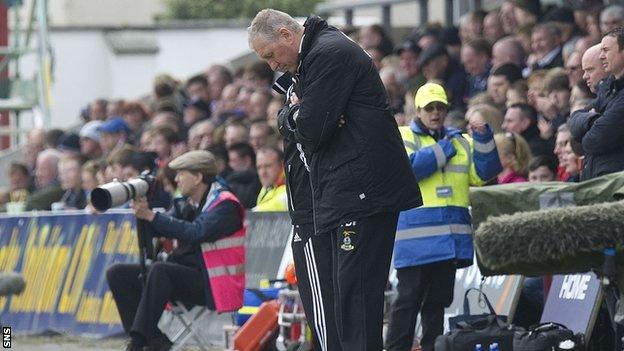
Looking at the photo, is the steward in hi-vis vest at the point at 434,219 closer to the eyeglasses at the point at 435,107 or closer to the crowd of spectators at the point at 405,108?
the eyeglasses at the point at 435,107

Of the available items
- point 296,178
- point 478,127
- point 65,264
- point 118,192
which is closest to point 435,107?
point 478,127

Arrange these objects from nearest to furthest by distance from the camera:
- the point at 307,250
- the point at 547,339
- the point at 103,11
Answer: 1. the point at 307,250
2. the point at 547,339
3. the point at 103,11

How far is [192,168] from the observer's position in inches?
507

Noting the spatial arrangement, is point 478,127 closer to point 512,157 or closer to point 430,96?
point 430,96

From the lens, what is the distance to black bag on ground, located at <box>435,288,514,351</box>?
10.4 m

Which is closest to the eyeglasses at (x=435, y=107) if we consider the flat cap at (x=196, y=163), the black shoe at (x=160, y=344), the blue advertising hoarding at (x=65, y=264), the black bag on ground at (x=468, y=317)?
the black bag on ground at (x=468, y=317)

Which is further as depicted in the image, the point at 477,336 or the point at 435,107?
the point at 435,107

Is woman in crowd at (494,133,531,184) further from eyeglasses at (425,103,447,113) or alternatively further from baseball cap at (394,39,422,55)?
baseball cap at (394,39,422,55)

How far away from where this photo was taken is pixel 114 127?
20.0 m

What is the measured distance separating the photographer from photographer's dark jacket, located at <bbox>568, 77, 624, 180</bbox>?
10.3ft

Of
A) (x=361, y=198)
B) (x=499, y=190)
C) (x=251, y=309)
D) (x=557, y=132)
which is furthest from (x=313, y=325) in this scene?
(x=557, y=132)

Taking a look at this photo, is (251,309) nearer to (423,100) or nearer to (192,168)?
(192,168)

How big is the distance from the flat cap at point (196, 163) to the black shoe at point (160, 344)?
4.44 ft

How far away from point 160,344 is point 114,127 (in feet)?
25.9
